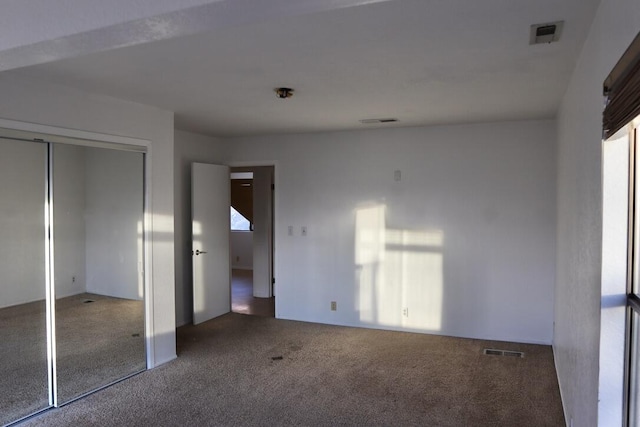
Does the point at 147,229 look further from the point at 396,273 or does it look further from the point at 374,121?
the point at 396,273

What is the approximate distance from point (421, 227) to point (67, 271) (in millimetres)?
3409

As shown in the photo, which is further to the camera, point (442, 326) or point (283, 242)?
point (283, 242)

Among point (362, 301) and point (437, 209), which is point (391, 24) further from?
point (362, 301)

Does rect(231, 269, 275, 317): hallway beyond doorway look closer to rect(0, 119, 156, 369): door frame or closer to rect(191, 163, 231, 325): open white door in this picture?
rect(191, 163, 231, 325): open white door

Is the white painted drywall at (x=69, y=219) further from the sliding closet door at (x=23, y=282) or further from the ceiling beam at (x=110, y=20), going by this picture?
the ceiling beam at (x=110, y=20)

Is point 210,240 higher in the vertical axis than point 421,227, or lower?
lower

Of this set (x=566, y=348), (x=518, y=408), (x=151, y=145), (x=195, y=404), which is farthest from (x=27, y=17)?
(x=518, y=408)

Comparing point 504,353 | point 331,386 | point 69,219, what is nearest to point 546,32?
point 331,386

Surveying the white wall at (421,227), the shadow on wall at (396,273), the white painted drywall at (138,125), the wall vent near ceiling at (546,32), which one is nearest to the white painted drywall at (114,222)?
the white painted drywall at (138,125)

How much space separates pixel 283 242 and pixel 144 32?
440cm

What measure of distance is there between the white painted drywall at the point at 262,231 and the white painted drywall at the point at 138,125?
287 centimetres

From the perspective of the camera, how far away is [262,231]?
7.09m

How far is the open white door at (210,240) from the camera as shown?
5469 mm

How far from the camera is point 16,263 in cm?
318
